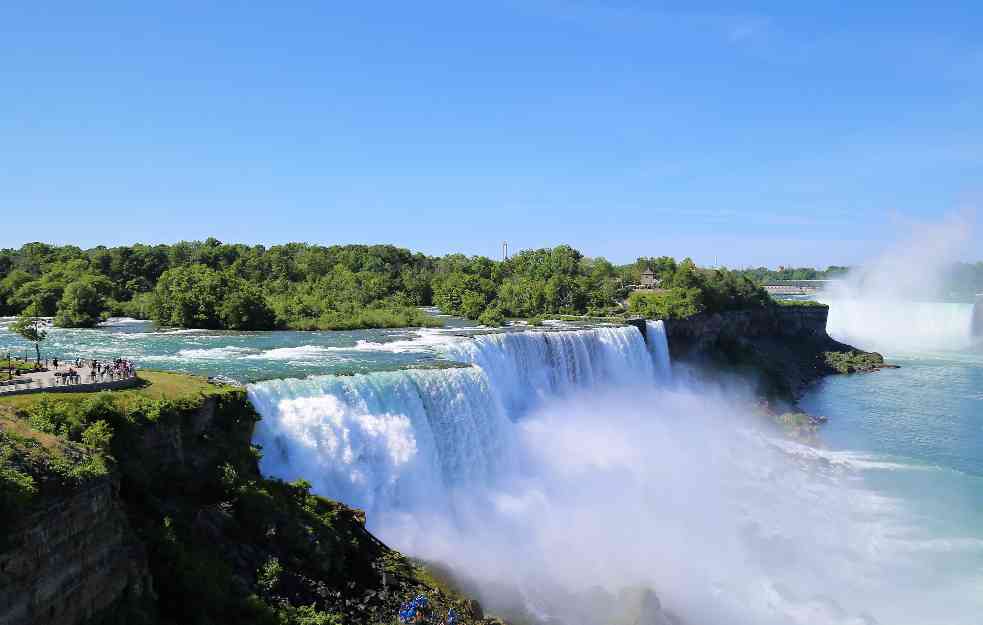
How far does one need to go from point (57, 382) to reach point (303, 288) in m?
39.0

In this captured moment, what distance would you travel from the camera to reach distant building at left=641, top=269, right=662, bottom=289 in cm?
6768

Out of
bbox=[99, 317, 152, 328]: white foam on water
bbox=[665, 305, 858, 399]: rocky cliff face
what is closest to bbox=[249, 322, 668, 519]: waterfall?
bbox=[665, 305, 858, 399]: rocky cliff face

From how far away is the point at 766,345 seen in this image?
5544 cm

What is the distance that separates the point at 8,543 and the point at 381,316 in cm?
3620

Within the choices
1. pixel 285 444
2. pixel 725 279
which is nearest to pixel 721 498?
pixel 285 444

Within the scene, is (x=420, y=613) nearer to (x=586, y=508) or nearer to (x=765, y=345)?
(x=586, y=508)

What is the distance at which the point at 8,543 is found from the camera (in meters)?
7.93

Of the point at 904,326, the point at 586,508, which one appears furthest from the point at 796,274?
the point at 586,508

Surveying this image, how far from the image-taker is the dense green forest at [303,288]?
39.3 m

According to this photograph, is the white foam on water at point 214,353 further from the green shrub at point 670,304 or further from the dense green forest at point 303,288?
the green shrub at point 670,304

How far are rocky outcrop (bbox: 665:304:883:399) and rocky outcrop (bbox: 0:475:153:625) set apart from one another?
1498 inches

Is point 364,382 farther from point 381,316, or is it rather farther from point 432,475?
→ point 381,316

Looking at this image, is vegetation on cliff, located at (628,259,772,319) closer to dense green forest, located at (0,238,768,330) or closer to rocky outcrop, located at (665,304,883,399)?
dense green forest, located at (0,238,768,330)

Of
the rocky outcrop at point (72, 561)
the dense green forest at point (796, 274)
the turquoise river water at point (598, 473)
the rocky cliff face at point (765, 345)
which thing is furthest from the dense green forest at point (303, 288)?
the dense green forest at point (796, 274)
